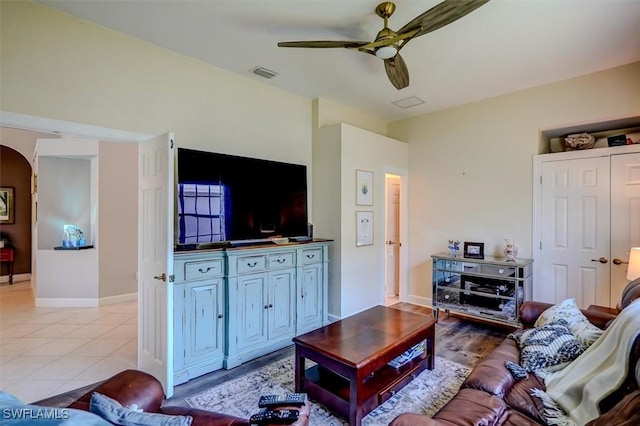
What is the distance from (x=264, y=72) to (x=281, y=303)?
260cm

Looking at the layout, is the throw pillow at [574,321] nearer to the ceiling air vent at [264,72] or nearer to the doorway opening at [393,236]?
the doorway opening at [393,236]

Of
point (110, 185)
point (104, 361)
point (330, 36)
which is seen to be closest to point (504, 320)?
point (330, 36)

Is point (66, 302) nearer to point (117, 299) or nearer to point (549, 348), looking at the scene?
point (117, 299)

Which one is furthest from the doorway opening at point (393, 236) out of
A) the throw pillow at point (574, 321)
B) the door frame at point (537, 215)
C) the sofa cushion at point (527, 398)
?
the sofa cushion at point (527, 398)

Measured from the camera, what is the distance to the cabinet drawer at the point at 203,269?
106 inches

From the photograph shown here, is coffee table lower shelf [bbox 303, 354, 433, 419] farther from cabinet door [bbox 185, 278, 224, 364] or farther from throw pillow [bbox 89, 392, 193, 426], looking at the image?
throw pillow [bbox 89, 392, 193, 426]

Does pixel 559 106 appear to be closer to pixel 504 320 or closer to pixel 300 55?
pixel 504 320

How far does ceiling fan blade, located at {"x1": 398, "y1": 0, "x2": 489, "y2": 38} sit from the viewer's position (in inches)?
72.4

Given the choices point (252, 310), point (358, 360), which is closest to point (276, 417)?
point (358, 360)

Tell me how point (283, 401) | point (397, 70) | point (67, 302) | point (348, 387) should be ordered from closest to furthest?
point (283, 401), point (348, 387), point (397, 70), point (67, 302)

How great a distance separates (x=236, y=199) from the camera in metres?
3.28

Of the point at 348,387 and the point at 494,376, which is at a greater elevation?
the point at 494,376

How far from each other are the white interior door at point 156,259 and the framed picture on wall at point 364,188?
2.44 meters

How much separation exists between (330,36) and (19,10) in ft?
7.75
